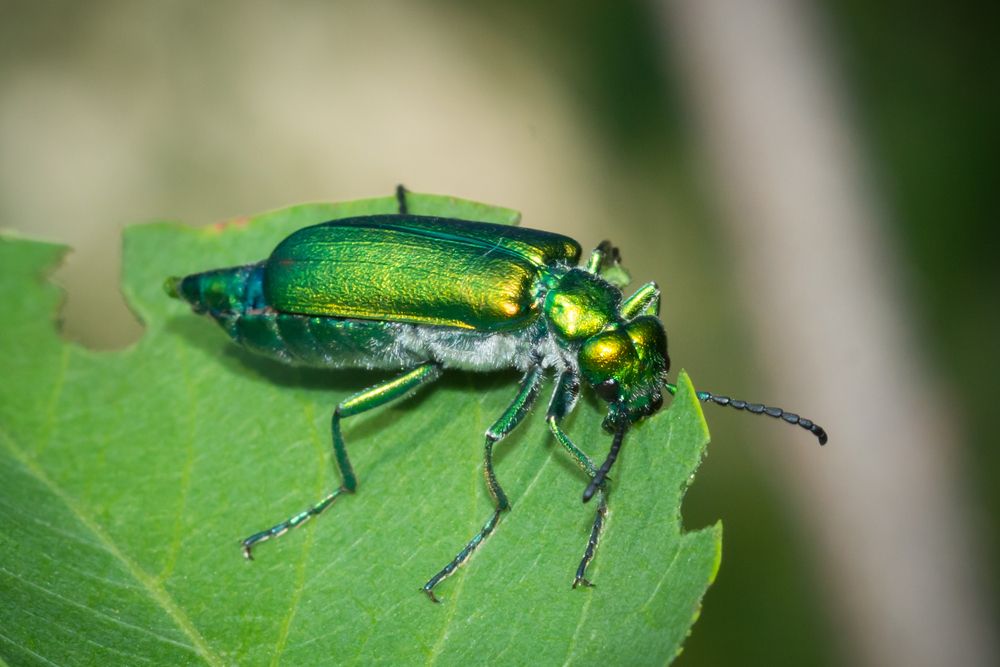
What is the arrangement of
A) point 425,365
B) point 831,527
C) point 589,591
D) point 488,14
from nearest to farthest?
point 589,591
point 425,365
point 831,527
point 488,14

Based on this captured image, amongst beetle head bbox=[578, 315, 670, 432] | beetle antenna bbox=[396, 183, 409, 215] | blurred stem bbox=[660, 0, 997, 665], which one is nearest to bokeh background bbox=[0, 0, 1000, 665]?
blurred stem bbox=[660, 0, 997, 665]

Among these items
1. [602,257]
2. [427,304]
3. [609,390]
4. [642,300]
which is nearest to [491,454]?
[609,390]

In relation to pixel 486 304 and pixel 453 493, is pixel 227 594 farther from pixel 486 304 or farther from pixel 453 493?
pixel 486 304

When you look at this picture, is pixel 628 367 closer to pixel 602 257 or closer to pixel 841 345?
pixel 602 257

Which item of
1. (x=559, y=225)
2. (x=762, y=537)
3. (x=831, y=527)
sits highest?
(x=559, y=225)

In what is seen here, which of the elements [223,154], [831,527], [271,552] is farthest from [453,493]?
[223,154]

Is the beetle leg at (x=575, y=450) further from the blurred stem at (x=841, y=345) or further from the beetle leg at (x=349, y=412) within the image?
the blurred stem at (x=841, y=345)
